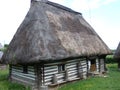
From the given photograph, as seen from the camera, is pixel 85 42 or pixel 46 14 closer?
pixel 46 14

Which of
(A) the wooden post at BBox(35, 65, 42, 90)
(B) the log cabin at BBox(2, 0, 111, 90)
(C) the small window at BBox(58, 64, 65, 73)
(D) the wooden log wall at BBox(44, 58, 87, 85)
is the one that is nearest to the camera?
(A) the wooden post at BBox(35, 65, 42, 90)

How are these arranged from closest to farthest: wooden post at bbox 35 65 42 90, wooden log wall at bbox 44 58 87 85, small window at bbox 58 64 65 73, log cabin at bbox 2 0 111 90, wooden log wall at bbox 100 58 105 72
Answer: wooden post at bbox 35 65 42 90
log cabin at bbox 2 0 111 90
wooden log wall at bbox 44 58 87 85
small window at bbox 58 64 65 73
wooden log wall at bbox 100 58 105 72

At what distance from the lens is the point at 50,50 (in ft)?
53.2

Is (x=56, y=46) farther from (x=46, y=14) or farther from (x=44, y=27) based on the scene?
(x=46, y=14)

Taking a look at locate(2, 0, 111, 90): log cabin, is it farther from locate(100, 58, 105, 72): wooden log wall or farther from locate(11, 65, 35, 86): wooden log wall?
locate(100, 58, 105, 72): wooden log wall

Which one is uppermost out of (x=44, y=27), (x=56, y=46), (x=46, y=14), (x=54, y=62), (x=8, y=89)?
(x=46, y=14)

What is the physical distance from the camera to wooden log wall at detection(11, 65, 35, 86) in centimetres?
1658

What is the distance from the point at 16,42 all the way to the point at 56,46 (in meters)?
3.66

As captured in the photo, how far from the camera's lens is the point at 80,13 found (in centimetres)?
2644

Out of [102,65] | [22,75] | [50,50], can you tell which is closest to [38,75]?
[50,50]

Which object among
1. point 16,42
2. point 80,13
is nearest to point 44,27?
point 16,42

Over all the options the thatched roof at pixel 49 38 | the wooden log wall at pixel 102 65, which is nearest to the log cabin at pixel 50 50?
the thatched roof at pixel 49 38

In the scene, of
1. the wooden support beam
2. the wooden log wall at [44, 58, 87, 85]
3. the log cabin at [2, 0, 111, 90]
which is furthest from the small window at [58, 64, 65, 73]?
the wooden support beam

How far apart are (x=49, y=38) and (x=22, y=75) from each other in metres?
3.71
